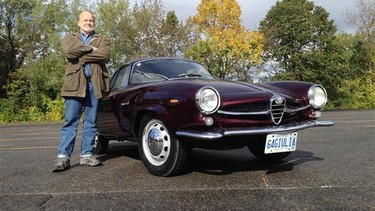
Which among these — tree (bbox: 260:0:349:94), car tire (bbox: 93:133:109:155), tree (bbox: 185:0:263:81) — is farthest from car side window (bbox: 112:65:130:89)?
tree (bbox: 260:0:349:94)

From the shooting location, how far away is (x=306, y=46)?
39062 mm

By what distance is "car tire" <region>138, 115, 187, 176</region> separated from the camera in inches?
157

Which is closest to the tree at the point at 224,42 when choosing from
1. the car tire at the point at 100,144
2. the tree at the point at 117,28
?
the tree at the point at 117,28

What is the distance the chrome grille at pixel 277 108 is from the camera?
3944mm

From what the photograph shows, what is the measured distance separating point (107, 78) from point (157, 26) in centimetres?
2957

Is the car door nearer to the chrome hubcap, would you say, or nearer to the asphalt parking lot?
the asphalt parking lot

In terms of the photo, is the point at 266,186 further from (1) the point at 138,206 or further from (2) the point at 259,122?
(1) the point at 138,206

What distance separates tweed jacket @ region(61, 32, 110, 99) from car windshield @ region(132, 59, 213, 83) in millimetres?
539

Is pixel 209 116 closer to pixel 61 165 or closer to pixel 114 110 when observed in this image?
pixel 114 110

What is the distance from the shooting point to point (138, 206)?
3078 millimetres

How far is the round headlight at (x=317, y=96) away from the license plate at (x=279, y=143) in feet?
2.05

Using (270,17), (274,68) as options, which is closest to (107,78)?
(274,68)

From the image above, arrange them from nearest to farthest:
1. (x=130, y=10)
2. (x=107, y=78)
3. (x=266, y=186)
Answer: (x=266, y=186) < (x=107, y=78) < (x=130, y=10)

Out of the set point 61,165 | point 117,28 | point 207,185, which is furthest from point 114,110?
point 117,28
